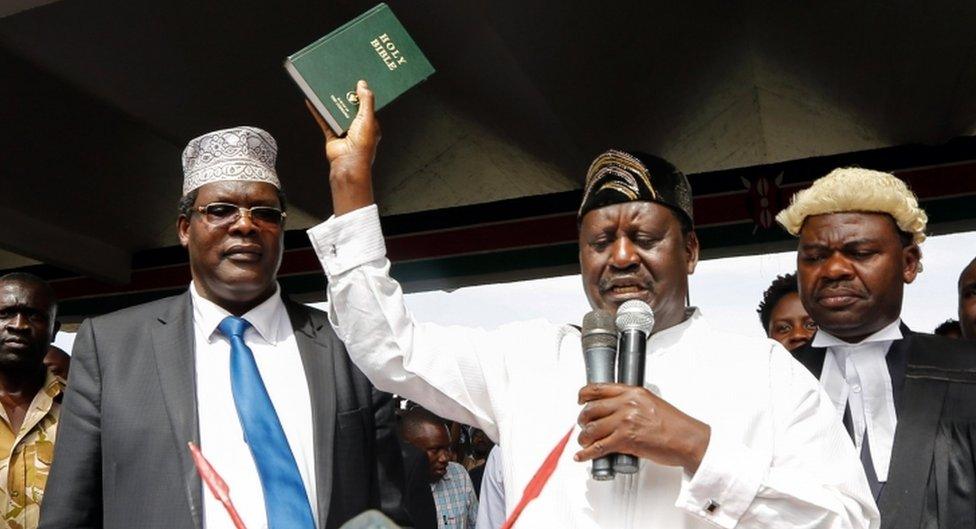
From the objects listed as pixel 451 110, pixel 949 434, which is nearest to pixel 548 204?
pixel 451 110

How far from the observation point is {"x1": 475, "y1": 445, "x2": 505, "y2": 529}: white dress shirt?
174 inches

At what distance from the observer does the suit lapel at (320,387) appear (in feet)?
8.09

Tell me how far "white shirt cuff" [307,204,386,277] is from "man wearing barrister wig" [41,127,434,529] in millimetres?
458

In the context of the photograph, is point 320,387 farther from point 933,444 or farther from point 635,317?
point 933,444

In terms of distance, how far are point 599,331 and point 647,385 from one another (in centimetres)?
25

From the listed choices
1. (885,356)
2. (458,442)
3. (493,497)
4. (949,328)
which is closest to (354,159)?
(885,356)

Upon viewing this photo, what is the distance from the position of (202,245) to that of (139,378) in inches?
13.2

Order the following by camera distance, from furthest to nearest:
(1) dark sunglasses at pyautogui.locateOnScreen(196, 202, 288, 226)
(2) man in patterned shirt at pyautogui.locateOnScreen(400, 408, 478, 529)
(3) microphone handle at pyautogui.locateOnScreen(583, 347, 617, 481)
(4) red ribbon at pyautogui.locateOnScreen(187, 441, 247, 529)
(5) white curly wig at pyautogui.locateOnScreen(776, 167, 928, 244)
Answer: (2) man in patterned shirt at pyautogui.locateOnScreen(400, 408, 478, 529), (5) white curly wig at pyautogui.locateOnScreen(776, 167, 928, 244), (1) dark sunglasses at pyautogui.locateOnScreen(196, 202, 288, 226), (4) red ribbon at pyautogui.locateOnScreen(187, 441, 247, 529), (3) microphone handle at pyautogui.locateOnScreen(583, 347, 617, 481)

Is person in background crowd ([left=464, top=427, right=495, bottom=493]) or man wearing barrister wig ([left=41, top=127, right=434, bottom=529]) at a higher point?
person in background crowd ([left=464, top=427, right=495, bottom=493])

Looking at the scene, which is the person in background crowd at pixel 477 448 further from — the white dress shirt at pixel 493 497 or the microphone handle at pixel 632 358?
the microphone handle at pixel 632 358

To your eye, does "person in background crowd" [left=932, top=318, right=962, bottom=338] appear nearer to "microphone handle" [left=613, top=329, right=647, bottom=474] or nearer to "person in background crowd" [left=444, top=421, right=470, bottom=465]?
"person in background crowd" [left=444, top=421, right=470, bottom=465]

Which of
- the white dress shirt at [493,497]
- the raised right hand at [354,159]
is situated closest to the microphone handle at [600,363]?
the raised right hand at [354,159]

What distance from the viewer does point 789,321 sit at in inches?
177

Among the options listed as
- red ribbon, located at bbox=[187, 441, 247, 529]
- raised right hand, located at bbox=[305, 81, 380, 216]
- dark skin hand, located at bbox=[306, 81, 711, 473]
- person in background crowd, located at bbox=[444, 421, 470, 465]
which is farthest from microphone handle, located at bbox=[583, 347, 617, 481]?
person in background crowd, located at bbox=[444, 421, 470, 465]
